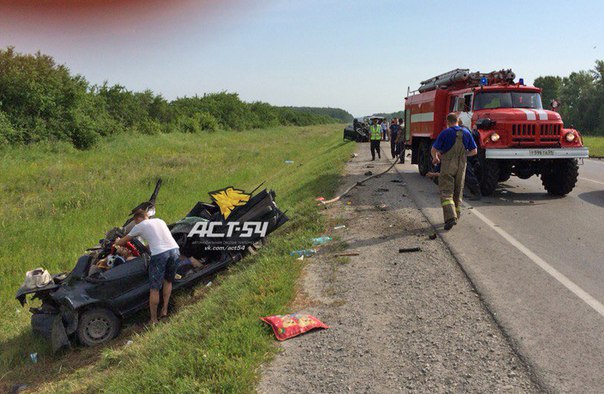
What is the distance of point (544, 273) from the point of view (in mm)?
5684

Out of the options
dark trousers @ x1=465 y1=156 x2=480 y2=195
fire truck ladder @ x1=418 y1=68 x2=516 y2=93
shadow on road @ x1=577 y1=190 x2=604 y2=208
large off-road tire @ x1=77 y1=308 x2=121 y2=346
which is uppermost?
fire truck ladder @ x1=418 y1=68 x2=516 y2=93

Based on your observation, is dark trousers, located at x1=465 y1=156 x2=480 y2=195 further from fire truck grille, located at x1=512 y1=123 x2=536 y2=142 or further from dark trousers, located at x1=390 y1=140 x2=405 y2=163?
dark trousers, located at x1=390 y1=140 x2=405 y2=163

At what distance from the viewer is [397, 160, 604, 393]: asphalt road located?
376 centimetres

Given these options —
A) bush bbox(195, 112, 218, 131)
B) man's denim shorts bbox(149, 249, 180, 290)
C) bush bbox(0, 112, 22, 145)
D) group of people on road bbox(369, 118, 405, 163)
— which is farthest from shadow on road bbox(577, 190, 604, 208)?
bush bbox(195, 112, 218, 131)

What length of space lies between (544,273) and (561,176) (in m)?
6.18

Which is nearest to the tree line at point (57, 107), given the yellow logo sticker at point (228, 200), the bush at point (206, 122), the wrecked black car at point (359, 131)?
the bush at point (206, 122)

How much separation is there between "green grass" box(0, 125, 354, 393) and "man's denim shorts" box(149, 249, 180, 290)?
549 mm

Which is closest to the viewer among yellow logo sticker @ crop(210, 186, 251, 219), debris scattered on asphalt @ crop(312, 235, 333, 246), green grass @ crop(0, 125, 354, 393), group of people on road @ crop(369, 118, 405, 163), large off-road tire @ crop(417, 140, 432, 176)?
green grass @ crop(0, 125, 354, 393)

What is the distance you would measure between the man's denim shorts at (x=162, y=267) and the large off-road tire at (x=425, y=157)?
33.2ft

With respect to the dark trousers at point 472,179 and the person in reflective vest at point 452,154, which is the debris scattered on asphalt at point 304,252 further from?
the dark trousers at point 472,179

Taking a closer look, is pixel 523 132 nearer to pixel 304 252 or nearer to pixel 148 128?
pixel 304 252

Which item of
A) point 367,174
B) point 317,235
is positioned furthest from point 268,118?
point 317,235

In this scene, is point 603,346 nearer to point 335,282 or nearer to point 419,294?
point 419,294

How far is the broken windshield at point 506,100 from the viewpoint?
1151 cm
